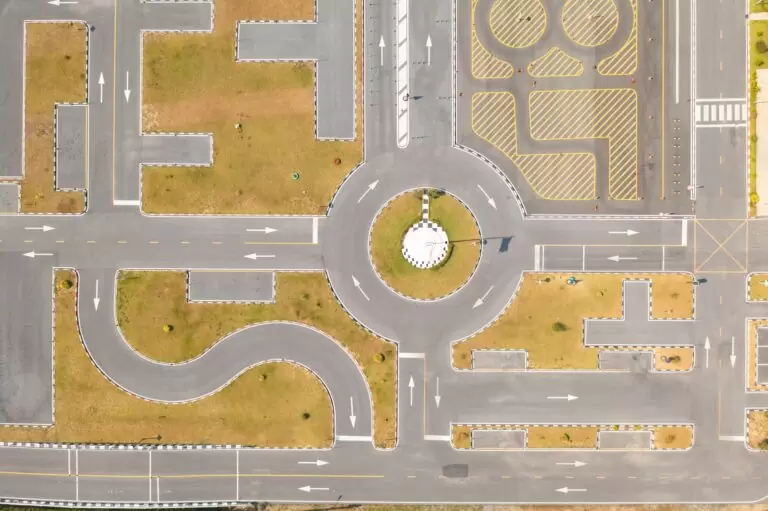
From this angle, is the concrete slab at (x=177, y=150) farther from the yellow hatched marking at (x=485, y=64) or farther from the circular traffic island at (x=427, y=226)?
the yellow hatched marking at (x=485, y=64)

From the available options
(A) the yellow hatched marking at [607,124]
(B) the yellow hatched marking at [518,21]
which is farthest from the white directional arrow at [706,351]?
(B) the yellow hatched marking at [518,21]

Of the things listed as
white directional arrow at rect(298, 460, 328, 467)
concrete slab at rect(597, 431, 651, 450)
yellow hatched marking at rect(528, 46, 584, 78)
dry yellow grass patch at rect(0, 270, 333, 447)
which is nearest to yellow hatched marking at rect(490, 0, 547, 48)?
yellow hatched marking at rect(528, 46, 584, 78)

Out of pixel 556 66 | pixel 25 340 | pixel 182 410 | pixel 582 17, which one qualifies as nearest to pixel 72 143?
pixel 25 340

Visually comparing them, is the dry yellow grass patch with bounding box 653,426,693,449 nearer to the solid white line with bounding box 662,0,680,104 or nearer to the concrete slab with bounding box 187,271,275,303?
the solid white line with bounding box 662,0,680,104

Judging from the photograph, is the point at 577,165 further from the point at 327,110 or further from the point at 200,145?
the point at 200,145

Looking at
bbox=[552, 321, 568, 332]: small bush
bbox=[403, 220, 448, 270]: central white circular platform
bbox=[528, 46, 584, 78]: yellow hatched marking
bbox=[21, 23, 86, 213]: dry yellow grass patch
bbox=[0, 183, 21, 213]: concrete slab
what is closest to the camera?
bbox=[403, 220, 448, 270]: central white circular platform

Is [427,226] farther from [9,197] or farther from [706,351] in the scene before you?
[9,197]

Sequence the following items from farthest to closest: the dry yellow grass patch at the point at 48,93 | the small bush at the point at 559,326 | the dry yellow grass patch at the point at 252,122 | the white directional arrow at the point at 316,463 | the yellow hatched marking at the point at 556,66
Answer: the dry yellow grass patch at the point at 48,93 < the white directional arrow at the point at 316,463 < the dry yellow grass patch at the point at 252,122 < the yellow hatched marking at the point at 556,66 < the small bush at the point at 559,326
